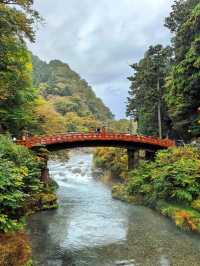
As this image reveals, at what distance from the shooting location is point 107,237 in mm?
23172

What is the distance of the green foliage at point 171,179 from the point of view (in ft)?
94.6

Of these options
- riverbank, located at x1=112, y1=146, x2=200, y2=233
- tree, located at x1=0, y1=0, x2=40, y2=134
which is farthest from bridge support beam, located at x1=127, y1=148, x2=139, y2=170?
tree, located at x1=0, y1=0, x2=40, y2=134

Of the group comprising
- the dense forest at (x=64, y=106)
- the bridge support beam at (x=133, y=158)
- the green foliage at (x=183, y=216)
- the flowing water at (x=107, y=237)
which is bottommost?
the flowing water at (x=107, y=237)

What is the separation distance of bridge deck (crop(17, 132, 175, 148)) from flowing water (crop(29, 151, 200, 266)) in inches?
277

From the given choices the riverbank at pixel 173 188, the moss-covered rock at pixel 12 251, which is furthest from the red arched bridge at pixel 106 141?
the moss-covered rock at pixel 12 251

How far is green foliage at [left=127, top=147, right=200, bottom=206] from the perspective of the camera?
28.8m

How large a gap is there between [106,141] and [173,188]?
15.6 m

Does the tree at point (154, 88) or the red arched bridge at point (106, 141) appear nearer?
the red arched bridge at point (106, 141)

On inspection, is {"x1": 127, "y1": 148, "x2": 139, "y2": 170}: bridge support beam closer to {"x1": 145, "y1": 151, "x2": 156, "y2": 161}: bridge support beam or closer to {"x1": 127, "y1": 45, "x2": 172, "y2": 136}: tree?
{"x1": 145, "y1": 151, "x2": 156, "y2": 161}: bridge support beam

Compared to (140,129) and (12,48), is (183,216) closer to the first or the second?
(12,48)

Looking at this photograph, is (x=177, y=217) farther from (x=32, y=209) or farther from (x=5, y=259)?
(x=5, y=259)

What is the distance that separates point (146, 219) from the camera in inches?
1126

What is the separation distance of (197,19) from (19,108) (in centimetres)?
2210

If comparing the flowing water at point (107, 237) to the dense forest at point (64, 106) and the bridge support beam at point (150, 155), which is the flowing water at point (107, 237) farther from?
the dense forest at point (64, 106)
